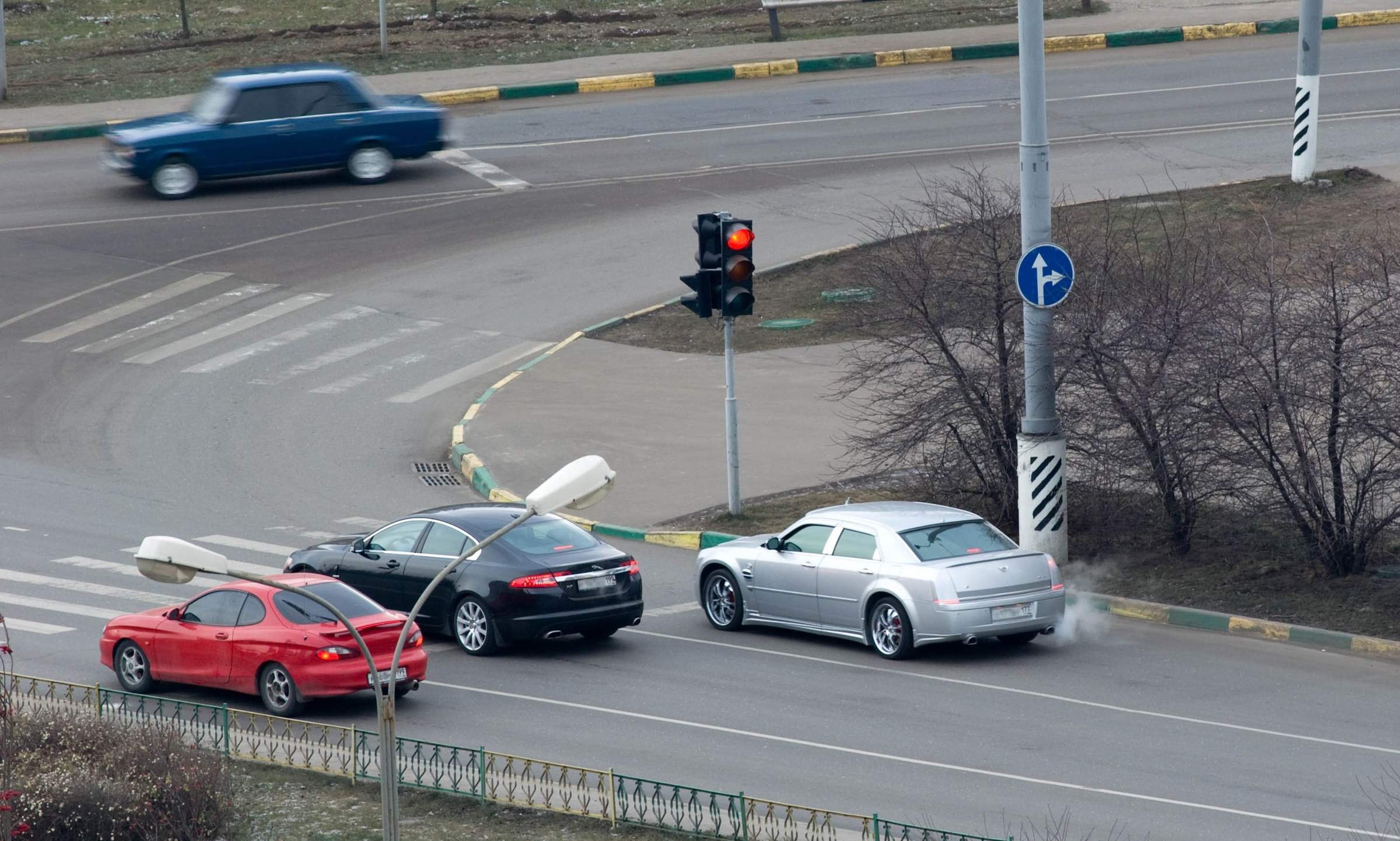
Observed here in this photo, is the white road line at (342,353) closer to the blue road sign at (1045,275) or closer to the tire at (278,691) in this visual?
the tire at (278,691)

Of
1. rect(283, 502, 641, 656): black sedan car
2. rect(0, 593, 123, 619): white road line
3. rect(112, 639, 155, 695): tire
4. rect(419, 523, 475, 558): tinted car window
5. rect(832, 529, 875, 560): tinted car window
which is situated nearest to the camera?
rect(112, 639, 155, 695): tire

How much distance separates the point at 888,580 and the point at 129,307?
17718mm

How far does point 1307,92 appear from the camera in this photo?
29.5 m

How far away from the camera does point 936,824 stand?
11.5 metres

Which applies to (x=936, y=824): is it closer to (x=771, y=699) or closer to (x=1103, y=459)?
(x=771, y=699)

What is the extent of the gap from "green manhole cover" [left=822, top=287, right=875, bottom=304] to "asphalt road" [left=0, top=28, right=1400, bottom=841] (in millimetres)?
1661

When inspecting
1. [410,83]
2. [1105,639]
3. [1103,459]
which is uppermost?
[410,83]

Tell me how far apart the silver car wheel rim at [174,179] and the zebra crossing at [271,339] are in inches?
153

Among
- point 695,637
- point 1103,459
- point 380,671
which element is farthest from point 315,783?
point 1103,459

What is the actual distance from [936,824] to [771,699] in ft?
11.2

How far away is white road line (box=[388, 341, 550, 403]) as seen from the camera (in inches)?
1034

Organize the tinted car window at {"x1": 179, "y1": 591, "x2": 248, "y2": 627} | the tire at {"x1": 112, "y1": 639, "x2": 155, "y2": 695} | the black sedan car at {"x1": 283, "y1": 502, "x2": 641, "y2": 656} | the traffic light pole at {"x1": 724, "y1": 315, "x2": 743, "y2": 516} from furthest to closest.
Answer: the traffic light pole at {"x1": 724, "y1": 315, "x2": 743, "y2": 516}
the black sedan car at {"x1": 283, "y1": 502, "x2": 641, "y2": 656}
the tire at {"x1": 112, "y1": 639, "x2": 155, "y2": 695}
the tinted car window at {"x1": 179, "y1": 591, "x2": 248, "y2": 627}

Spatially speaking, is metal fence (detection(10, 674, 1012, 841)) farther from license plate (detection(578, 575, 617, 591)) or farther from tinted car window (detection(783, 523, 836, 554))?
tinted car window (detection(783, 523, 836, 554))

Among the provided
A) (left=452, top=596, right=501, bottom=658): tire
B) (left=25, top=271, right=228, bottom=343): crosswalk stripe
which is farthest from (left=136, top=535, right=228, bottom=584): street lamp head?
(left=25, top=271, right=228, bottom=343): crosswalk stripe
